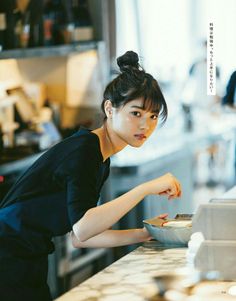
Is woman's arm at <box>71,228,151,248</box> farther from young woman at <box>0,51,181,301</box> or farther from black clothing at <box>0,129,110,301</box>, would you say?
black clothing at <box>0,129,110,301</box>

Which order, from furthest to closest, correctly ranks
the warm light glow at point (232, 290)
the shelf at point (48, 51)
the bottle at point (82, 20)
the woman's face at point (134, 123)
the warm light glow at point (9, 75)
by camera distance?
the bottle at point (82, 20)
the warm light glow at point (9, 75)
the shelf at point (48, 51)
the woman's face at point (134, 123)
the warm light glow at point (232, 290)

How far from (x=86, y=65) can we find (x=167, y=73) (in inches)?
62.8

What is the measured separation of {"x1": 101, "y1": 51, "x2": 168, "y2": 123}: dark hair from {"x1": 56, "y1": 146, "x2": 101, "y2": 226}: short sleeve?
7.9 inches

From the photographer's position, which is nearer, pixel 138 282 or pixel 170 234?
pixel 138 282

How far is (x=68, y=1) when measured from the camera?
489 centimetres

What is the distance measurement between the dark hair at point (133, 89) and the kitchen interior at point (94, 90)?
47cm

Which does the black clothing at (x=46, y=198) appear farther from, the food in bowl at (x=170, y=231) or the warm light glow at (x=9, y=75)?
the warm light glow at (x=9, y=75)

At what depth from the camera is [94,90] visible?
16.4ft

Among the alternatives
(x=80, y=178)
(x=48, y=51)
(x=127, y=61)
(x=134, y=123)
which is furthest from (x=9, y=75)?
(x=80, y=178)

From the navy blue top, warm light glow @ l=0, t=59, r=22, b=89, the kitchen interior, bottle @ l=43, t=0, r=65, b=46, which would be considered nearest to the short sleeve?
the navy blue top

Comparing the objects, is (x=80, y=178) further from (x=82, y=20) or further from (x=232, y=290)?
(x=82, y=20)

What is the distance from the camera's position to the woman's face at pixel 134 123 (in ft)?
7.80

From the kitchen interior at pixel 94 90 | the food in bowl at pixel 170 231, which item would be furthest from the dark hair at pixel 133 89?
the kitchen interior at pixel 94 90

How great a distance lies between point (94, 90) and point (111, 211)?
2.79 meters
